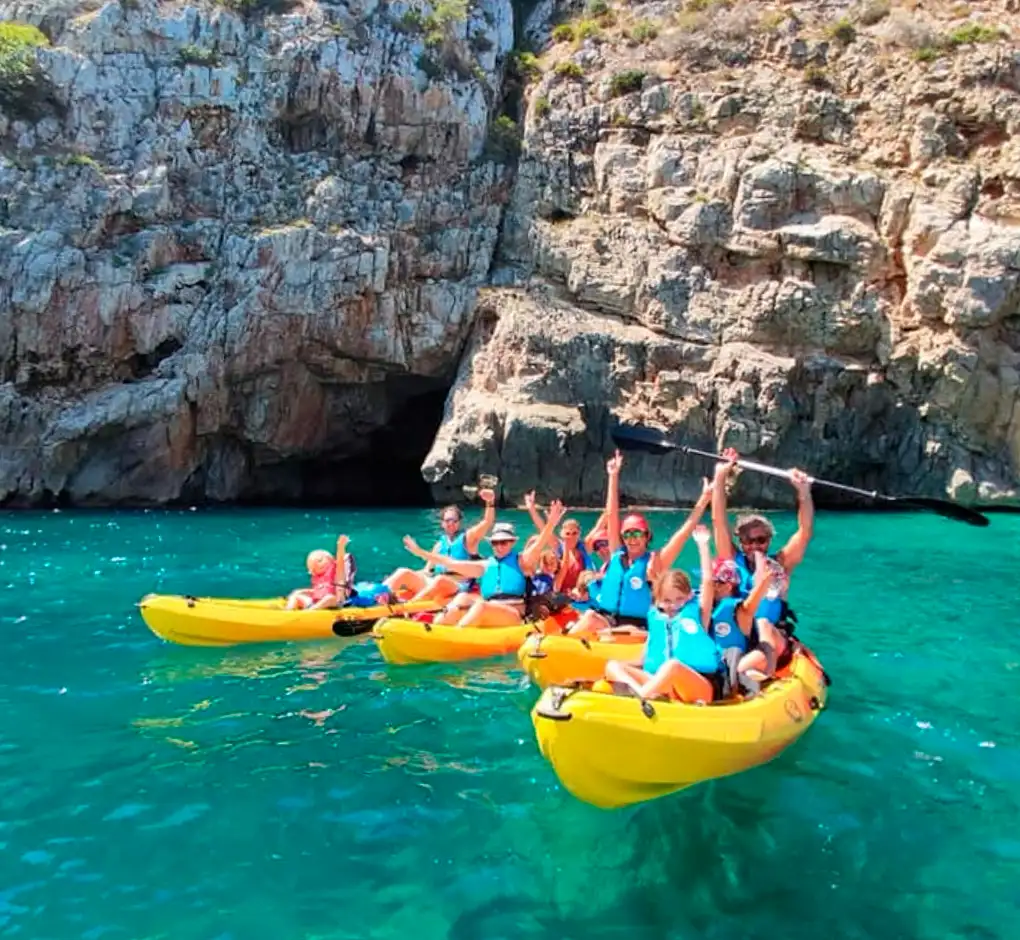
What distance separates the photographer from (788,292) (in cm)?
2581

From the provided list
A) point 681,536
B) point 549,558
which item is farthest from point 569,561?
point 681,536

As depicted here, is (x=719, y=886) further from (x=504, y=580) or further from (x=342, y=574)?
(x=342, y=574)

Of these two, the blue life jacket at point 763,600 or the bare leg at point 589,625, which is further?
the bare leg at point 589,625

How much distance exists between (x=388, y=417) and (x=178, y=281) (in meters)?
7.84

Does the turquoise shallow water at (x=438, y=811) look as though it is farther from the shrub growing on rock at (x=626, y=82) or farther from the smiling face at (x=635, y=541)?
the shrub growing on rock at (x=626, y=82)

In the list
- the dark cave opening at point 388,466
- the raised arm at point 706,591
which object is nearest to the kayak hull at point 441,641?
the raised arm at point 706,591

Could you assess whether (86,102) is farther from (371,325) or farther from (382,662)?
(382,662)

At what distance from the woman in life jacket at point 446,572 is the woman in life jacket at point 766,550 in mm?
3918

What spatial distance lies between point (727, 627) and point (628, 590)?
2.41 metres

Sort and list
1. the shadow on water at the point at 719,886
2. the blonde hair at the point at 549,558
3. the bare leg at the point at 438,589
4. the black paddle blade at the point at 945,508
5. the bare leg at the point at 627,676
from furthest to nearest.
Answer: the bare leg at the point at 438,589, the blonde hair at the point at 549,558, the black paddle blade at the point at 945,508, the bare leg at the point at 627,676, the shadow on water at the point at 719,886

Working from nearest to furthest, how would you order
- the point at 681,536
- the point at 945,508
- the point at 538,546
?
the point at 681,536, the point at 945,508, the point at 538,546

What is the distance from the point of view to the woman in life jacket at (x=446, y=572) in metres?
11.4

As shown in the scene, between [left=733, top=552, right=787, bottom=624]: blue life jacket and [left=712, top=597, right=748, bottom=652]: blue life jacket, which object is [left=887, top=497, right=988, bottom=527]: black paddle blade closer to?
[left=733, top=552, right=787, bottom=624]: blue life jacket

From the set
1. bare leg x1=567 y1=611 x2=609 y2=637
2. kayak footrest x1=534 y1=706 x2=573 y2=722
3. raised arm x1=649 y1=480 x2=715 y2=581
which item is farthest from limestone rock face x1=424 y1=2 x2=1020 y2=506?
kayak footrest x1=534 y1=706 x2=573 y2=722
